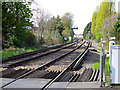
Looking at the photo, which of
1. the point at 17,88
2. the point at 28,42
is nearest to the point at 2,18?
the point at 28,42

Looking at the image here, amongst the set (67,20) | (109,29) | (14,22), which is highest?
(67,20)

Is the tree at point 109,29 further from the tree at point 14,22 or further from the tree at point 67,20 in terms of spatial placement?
the tree at point 67,20

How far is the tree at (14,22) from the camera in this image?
20.8 meters

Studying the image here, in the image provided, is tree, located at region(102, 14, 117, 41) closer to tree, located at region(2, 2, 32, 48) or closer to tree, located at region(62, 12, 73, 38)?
tree, located at region(2, 2, 32, 48)

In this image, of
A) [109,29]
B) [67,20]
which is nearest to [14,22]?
[109,29]

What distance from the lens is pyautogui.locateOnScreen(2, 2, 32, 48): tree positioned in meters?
20.8

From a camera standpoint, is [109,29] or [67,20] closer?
[109,29]

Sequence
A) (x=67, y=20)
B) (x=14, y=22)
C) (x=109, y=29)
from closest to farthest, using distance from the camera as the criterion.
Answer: (x=14, y=22), (x=109, y=29), (x=67, y=20)

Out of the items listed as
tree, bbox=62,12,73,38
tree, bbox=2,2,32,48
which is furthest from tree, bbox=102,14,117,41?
tree, bbox=62,12,73,38

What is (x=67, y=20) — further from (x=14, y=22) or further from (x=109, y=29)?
(x=14, y=22)

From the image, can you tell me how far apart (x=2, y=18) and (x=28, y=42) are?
19.9ft

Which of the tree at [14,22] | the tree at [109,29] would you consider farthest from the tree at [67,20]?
the tree at [14,22]

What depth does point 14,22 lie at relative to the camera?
21750 millimetres

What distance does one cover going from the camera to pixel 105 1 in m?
34.2
